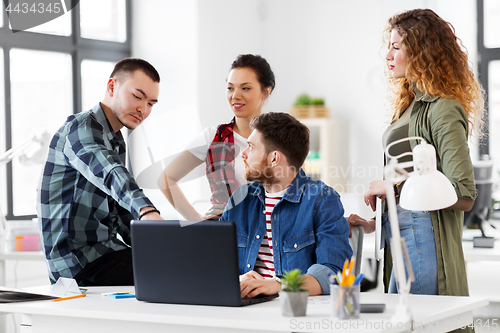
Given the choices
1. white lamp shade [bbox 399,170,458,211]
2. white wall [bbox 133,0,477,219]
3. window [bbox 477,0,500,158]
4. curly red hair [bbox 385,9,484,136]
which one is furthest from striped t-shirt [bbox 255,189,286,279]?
window [bbox 477,0,500,158]

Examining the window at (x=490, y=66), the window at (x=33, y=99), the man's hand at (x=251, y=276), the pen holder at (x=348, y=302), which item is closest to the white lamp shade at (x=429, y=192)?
the pen holder at (x=348, y=302)

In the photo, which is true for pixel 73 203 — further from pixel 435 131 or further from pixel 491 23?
pixel 491 23

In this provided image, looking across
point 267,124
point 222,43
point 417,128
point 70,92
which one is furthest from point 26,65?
point 417,128

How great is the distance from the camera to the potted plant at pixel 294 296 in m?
1.36

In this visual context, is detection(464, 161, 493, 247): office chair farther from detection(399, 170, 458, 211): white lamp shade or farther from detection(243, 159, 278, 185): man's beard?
detection(399, 170, 458, 211): white lamp shade

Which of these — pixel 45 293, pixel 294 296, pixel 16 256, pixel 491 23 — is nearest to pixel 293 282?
pixel 294 296

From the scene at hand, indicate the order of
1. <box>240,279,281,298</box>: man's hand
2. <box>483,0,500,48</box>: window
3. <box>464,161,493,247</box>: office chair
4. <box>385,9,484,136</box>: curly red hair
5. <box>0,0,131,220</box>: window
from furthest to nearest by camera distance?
<box>483,0,500,48</box>: window < <box>0,0,131,220</box>: window < <box>464,161,493,247</box>: office chair < <box>385,9,484,136</box>: curly red hair < <box>240,279,281,298</box>: man's hand

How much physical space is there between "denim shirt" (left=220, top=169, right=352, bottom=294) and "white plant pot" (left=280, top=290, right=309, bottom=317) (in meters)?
0.34

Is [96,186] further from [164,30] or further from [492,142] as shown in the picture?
[492,142]

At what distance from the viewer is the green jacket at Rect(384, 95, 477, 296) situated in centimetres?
185

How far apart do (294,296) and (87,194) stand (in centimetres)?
92

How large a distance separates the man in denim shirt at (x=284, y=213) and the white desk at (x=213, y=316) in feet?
0.56

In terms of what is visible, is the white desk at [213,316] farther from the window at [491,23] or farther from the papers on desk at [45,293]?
the window at [491,23]

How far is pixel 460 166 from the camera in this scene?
1839 millimetres
